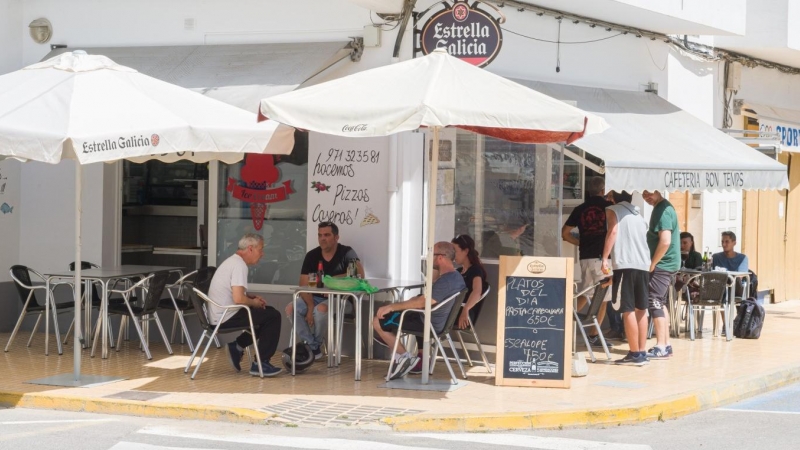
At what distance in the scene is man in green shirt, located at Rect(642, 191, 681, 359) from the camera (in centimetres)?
1185

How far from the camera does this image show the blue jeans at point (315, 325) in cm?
1135

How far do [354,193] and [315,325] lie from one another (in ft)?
4.89

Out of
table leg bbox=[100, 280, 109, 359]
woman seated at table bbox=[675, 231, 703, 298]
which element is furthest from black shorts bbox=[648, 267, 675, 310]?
table leg bbox=[100, 280, 109, 359]

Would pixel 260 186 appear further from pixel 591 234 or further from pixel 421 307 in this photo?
pixel 591 234

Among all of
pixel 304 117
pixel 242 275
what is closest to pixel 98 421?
pixel 242 275

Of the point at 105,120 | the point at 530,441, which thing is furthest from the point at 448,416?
the point at 105,120

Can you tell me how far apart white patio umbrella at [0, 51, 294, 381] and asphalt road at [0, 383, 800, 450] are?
1.62 meters

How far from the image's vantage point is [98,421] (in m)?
8.89

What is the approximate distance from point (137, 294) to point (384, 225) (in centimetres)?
324

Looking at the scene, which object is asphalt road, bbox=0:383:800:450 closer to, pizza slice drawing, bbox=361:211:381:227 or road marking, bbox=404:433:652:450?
road marking, bbox=404:433:652:450

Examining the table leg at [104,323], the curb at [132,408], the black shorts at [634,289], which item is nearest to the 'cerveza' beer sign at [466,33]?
the black shorts at [634,289]

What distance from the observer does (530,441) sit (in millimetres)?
8359

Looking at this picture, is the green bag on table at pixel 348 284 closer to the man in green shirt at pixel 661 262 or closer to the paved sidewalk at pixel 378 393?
the paved sidewalk at pixel 378 393

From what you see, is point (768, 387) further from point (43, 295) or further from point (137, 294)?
point (43, 295)
